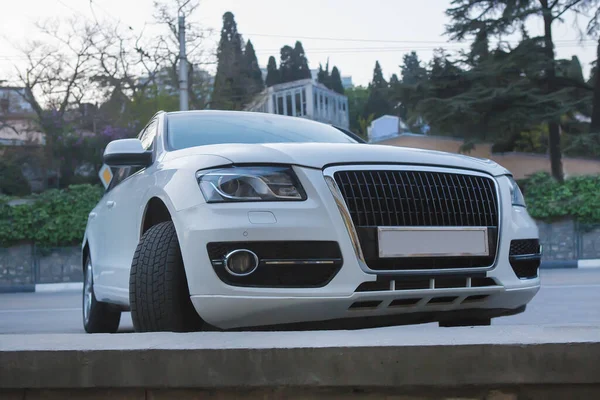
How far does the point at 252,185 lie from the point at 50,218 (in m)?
21.1

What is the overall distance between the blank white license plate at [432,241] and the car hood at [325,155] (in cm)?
35

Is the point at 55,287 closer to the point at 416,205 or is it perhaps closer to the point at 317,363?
the point at 416,205

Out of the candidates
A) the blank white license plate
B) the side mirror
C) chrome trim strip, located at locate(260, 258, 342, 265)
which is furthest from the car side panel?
the blank white license plate

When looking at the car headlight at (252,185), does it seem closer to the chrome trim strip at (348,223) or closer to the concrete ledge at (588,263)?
the chrome trim strip at (348,223)

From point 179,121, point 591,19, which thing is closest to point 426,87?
point 591,19

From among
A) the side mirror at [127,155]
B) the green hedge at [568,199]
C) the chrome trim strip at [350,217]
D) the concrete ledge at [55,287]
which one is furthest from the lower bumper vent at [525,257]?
the green hedge at [568,199]

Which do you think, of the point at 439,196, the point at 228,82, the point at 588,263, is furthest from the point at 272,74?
the point at 439,196

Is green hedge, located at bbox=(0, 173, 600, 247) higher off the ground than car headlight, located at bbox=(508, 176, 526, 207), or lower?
lower

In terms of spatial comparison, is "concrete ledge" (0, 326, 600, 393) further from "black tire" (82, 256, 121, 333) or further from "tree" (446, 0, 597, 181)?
"tree" (446, 0, 597, 181)

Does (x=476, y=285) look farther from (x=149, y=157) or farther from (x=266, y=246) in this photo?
(x=149, y=157)

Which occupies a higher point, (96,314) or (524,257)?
(524,257)

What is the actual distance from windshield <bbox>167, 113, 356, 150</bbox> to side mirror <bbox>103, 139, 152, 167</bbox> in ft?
0.54

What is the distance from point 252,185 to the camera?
3.54 m

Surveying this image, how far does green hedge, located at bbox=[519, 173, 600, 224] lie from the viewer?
23.9 meters
